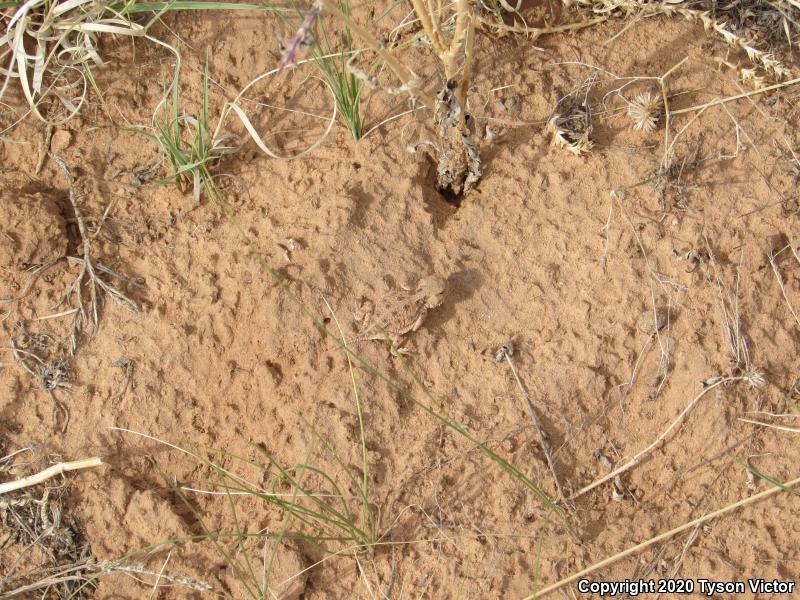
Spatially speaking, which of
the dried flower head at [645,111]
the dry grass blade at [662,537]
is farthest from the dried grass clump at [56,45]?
the dry grass blade at [662,537]

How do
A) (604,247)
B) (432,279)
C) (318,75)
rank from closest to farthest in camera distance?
1. (432,279)
2. (604,247)
3. (318,75)

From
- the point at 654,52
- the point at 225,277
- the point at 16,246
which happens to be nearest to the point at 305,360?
the point at 225,277

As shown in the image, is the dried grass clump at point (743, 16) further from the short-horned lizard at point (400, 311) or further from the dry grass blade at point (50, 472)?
the dry grass blade at point (50, 472)

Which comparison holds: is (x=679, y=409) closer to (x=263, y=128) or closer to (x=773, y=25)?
(x=773, y=25)

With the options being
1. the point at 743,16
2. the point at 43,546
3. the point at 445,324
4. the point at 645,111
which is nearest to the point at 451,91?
the point at 445,324

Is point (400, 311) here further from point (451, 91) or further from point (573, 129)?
point (573, 129)
